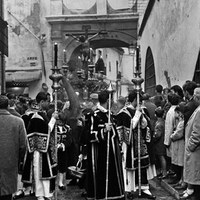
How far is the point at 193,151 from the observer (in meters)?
6.87

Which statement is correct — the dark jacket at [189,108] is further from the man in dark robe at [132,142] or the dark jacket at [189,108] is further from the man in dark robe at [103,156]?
→ the man in dark robe at [103,156]

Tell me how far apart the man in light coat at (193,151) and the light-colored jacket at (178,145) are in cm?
136

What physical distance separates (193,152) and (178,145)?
166 cm

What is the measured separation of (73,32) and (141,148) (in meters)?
18.0

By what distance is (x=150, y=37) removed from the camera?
20.0 m

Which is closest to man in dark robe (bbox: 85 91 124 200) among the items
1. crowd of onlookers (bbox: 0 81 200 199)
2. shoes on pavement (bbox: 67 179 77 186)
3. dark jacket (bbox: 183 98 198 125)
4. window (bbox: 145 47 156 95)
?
crowd of onlookers (bbox: 0 81 200 199)

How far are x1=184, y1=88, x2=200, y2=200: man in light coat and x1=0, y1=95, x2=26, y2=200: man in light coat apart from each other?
2404mm

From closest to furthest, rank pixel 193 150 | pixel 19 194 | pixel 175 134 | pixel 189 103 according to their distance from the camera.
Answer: pixel 193 150, pixel 189 103, pixel 175 134, pixel 19 194

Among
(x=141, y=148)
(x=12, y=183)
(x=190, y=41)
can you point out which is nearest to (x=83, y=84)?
(x=190, y=41)

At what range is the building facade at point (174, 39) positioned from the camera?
11.3 meters

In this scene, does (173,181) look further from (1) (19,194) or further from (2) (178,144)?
(1) (19,194)

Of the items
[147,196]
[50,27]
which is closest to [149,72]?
[50,27]

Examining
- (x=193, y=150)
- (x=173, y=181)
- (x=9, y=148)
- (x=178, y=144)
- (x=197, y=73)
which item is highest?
(x=197, y=73)

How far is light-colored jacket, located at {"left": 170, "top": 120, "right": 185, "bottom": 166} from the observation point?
8.43m
